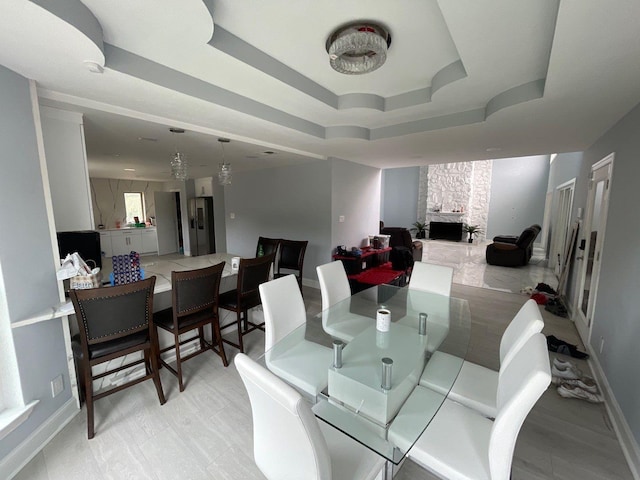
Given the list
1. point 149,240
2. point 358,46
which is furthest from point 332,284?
point 149,240

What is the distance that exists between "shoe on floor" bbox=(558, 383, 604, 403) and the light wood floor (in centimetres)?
4

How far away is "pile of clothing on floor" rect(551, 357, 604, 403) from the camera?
204 cm

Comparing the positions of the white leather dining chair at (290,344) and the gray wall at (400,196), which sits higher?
the gray wall at (400,196)

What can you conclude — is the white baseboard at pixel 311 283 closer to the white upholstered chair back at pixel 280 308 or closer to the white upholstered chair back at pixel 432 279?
the white upholstered chair back at pixel 432 279

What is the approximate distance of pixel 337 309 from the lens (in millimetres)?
2420

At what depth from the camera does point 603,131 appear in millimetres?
2797

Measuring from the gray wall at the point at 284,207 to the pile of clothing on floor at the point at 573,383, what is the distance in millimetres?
3099

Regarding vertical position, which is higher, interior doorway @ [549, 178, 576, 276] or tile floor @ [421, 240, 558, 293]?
interior doorway @ [549, 178, 576, 276]

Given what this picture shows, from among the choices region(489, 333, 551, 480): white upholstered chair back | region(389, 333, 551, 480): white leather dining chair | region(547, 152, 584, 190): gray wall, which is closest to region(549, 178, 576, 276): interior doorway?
region(547, 152, 584, 190): gray wall

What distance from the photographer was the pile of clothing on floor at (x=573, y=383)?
2.04 metres

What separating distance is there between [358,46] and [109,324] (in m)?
2.23

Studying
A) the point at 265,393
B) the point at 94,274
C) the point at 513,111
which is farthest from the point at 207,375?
the point at 513,111

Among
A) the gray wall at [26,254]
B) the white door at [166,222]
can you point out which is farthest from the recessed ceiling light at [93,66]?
the white door at [166,222]

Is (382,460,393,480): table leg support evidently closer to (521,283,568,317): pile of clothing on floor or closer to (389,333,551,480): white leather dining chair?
(389,333,551,480): white leather dining chair
